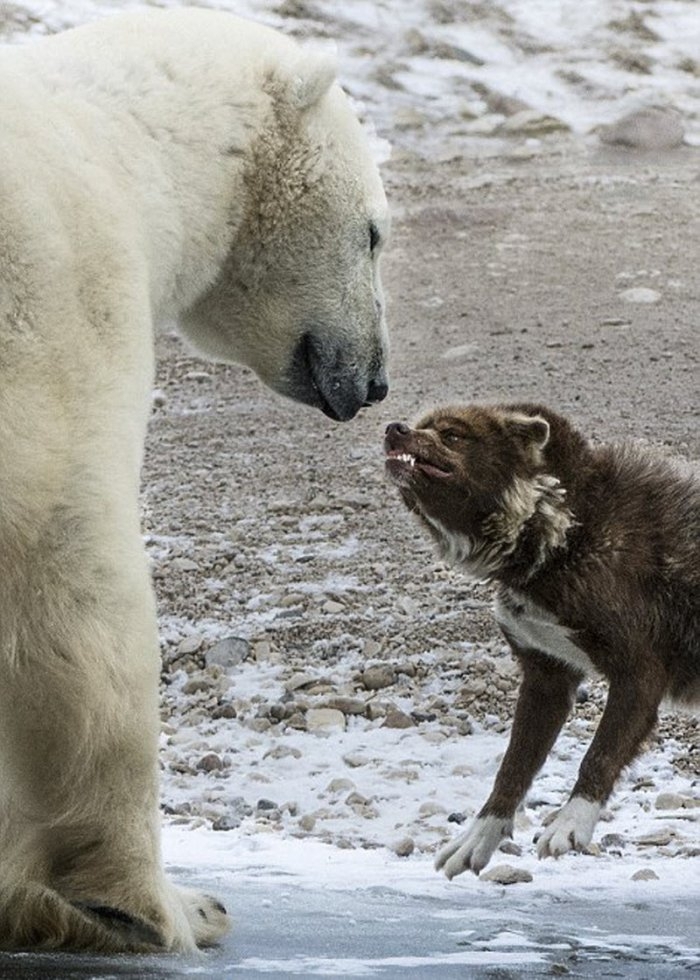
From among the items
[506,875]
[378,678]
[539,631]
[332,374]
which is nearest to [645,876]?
[506,875]

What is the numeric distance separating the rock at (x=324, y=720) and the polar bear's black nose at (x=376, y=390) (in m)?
1.96

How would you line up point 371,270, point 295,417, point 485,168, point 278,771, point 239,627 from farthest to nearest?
point 485,168 < point 295,417 < point 239,627 < point 278,771 < point 371,270

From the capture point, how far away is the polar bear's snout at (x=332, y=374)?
4387 mm

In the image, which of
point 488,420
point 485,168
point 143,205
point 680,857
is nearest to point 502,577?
point 488,420

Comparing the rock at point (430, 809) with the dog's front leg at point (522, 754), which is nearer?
the dog's front leg at point (522, 754)

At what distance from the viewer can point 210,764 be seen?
6.02m

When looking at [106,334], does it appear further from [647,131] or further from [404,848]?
[647,131]

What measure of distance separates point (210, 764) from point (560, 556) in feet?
5.38

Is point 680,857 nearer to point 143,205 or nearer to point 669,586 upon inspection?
point 669,586

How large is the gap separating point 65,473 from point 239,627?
4.16 metres

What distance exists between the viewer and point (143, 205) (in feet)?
11.7

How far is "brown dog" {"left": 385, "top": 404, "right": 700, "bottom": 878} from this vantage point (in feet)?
16.0

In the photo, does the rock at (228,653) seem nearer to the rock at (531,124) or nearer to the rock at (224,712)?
the rock at (224,712)

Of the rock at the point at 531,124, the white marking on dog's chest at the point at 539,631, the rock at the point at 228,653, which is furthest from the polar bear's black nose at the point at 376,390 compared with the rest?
the rock at the point at 531,124
